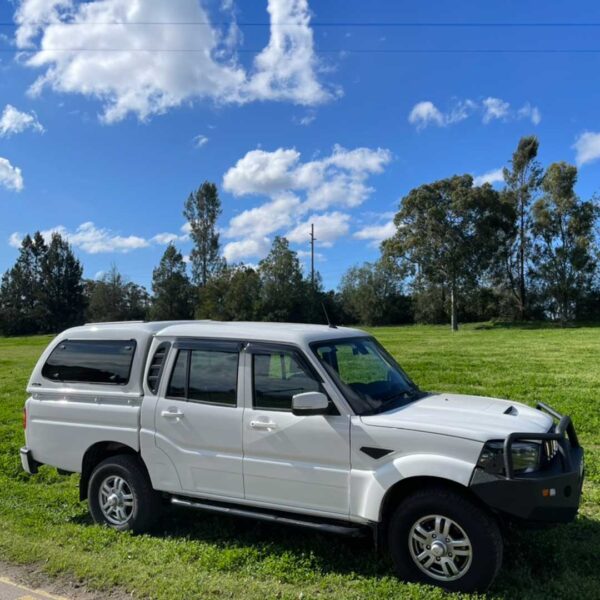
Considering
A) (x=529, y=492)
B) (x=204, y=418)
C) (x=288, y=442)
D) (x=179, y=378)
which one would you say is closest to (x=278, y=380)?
(x=288, y=442)

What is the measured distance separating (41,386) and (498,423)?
447 centimetres

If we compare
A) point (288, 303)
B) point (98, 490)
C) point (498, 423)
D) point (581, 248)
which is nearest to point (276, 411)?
point (498, 423)

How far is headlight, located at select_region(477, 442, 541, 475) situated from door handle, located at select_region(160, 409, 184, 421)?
255 cm

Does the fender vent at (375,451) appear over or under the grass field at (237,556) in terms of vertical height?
over

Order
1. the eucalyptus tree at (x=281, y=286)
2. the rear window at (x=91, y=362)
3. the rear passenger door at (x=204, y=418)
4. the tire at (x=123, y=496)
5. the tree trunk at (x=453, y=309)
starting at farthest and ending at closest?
the eucalyptus tree at (x=281, y=286), the tree trunk at (x=453, y=309), the rear window at (x=91, y=362), the tire at (x=123, y=496), the rear passenger door at (x=204, y=418)

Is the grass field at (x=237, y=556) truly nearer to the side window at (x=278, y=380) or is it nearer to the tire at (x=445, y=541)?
the tire at (x=445, y=541)

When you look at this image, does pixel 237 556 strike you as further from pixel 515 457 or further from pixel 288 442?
pixel 515 457

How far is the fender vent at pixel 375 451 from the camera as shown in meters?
4.08

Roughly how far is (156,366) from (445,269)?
4618cm

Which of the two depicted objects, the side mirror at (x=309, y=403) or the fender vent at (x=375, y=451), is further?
the side mirror at (x=309, y=403)

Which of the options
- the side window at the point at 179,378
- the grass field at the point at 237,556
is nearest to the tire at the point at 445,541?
the grass field at the point at 237,556

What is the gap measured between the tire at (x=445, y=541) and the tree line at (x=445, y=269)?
4308 centimetres

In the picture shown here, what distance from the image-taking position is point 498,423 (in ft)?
Answer: 13.4

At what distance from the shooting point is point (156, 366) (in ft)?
17.0
